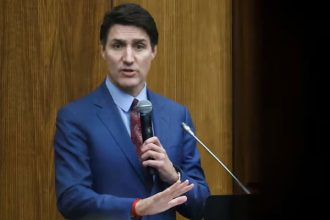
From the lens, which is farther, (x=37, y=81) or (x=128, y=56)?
(x=37, y=81)

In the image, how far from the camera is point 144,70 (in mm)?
968

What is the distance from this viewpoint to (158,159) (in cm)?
86

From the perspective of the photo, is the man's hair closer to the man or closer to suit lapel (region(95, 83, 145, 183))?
the man

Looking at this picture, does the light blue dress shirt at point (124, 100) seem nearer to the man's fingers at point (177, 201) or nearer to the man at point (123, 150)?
the man at point (123, 150)

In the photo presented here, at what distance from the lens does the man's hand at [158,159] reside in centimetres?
84

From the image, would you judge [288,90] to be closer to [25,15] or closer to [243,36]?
[243,36]

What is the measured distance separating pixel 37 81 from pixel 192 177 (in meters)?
0.37

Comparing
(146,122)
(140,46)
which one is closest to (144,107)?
→ (146,122)

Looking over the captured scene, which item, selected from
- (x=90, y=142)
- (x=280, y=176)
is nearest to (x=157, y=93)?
(x=90, y=142)

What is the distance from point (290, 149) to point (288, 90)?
12 centimetres

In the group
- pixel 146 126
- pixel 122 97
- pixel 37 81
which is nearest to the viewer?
pixel 146 126

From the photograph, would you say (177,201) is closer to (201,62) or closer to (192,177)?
(192,177)

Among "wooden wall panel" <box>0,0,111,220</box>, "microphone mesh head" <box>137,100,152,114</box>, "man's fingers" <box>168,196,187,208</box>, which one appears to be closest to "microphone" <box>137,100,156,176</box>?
"microphone mesh head" <box>137,100,152,114</box>

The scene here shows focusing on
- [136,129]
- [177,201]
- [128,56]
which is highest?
[128,56]
